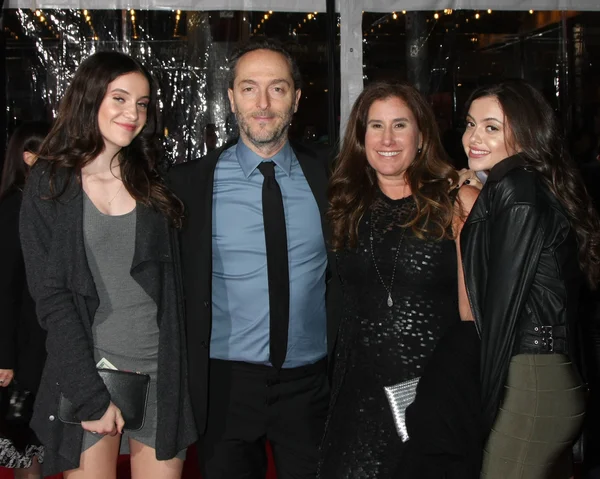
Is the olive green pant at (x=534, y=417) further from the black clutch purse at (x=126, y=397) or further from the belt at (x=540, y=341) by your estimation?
the black clutch purse at (x=126, y=397)

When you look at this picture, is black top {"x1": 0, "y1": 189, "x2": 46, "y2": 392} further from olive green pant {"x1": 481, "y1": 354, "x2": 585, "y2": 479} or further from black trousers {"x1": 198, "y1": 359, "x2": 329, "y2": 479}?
olive green pant {"x1": 481, "y1": 354, "x2": 585, "y2": 479}

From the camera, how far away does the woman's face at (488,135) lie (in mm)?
2502

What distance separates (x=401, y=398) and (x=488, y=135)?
966 millimetres

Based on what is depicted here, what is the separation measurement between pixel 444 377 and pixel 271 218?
0.86 metres

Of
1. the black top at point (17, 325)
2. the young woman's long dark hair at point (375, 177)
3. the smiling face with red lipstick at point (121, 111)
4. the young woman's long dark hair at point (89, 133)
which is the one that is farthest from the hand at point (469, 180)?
the black top at point (17, 325)

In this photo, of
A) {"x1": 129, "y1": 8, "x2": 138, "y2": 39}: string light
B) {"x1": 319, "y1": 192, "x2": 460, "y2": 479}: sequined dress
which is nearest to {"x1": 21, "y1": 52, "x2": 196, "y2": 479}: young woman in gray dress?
{"x1": 319, "y1": 192, "x2": 460, "y2": 479}: sequined dress

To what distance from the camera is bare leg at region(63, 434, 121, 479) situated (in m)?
2.45

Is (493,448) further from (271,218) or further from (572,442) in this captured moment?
(271,218)

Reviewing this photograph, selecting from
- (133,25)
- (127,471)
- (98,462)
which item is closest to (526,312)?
(98,462)

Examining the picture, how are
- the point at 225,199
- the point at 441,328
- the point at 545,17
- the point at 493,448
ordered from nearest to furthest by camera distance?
the point at 493,448
the point at 441,328
the point at 225,199
the point at 545,17

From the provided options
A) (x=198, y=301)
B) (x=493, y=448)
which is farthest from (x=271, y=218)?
(x=493, y=448)

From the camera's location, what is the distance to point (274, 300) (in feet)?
8.82

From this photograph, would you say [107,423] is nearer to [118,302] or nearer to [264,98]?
[118,302]

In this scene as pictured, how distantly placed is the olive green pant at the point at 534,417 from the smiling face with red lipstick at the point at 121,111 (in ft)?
4.93
